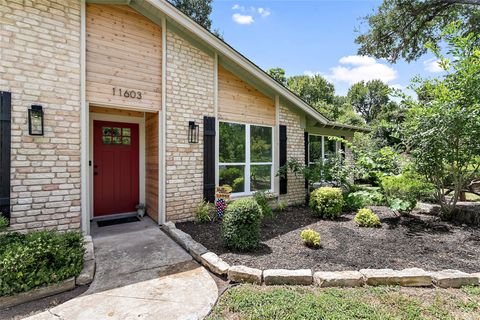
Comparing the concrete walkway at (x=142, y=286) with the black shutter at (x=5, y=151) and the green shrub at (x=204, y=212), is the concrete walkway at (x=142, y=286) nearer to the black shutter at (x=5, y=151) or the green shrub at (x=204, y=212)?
the green shrub at (x=204, y=212)

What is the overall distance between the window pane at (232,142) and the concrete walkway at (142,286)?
8.76 feet

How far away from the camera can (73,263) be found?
9.99 feet

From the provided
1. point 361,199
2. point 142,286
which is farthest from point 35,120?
point 361,199

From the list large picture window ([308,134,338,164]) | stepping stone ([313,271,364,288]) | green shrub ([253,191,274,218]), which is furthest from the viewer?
large picture window ([308,134,338,164])

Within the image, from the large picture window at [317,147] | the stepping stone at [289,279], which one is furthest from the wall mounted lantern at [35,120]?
the large picture window at [317,147]

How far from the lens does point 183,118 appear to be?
214 inches

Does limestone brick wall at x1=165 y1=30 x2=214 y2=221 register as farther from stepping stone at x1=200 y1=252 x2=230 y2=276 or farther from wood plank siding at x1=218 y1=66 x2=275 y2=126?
stepping stone at x1=200 y1=252 x2=230 y2=276

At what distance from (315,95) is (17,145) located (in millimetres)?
28100

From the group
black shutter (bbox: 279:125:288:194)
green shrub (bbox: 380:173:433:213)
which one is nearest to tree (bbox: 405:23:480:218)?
green shrub (bbox: 380:173:433:213)

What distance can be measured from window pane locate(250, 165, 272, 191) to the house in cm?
3

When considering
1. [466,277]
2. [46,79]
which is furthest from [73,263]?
[466,277]

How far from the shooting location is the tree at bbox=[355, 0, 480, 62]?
366 inches

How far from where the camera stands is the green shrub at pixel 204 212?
5.42 metres

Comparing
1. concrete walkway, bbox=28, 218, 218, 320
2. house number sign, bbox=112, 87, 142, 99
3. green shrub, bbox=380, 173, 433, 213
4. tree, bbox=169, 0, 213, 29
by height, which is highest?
tree, bbox=169, 0, 213, 29
